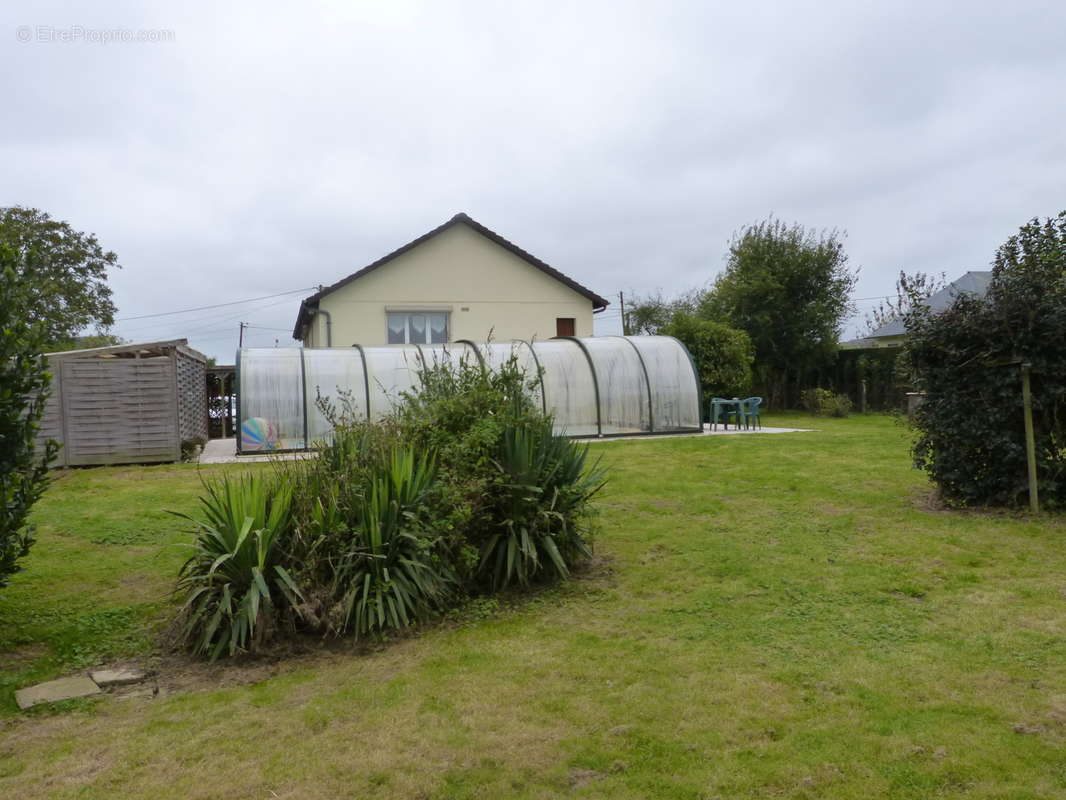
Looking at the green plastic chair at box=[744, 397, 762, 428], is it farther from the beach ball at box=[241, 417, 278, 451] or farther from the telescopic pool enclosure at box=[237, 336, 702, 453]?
the beach ball at box=[241, 417, 278, 451]

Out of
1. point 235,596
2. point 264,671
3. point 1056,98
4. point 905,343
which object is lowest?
point 264,671

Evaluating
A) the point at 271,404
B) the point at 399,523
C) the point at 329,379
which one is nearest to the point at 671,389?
the point at 329,379

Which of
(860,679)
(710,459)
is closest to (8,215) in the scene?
(710,459)

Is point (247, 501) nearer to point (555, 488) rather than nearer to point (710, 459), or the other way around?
point (555, 488)

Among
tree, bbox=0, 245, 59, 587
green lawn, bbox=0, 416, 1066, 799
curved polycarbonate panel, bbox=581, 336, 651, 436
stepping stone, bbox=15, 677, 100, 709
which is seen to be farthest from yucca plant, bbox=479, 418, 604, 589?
curved polycarbonate panel, bbox=581, 336, 651, 436

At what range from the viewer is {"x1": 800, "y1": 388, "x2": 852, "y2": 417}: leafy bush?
2498cm

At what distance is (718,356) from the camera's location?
2409cm

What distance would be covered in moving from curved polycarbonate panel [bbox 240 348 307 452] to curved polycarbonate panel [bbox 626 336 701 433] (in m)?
7.74

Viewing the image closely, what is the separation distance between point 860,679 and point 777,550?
2801 millimetres

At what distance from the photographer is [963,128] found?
1755 centimetres

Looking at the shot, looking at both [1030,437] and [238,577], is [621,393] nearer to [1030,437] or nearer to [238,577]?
[1030,437]

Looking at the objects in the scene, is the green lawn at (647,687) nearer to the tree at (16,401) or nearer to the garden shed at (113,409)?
the tree at (16,401)

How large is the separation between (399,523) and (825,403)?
73.8 ft

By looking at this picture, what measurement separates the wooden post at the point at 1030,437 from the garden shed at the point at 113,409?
13.4 metres
